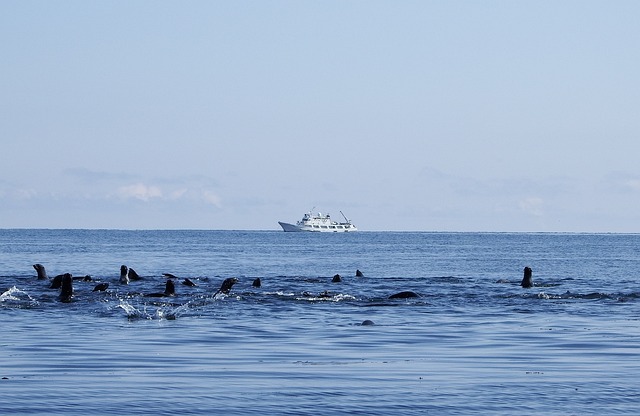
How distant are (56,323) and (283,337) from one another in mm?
6346

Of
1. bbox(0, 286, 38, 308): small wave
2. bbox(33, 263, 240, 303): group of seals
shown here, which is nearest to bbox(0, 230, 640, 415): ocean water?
bbox(0, 286, 38, 308): small wave

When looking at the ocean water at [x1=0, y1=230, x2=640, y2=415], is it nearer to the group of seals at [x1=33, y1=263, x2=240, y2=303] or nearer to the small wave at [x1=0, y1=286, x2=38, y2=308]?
the small wave at [x1=0, y1=286, x2=38, y2=308]

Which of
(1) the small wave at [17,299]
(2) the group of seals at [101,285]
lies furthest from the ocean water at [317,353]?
(2) the group of seals at [101,285]

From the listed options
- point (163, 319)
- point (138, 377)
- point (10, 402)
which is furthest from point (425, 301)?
point (10, 402)

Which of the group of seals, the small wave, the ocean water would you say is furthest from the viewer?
the group of seals

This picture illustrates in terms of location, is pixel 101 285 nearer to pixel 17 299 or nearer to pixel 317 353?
pixel 17 299

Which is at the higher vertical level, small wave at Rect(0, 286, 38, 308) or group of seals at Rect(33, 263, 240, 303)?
group of seals at Rect(33, 263, 240, 303)

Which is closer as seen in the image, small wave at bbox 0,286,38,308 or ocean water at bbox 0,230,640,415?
ocean water at bbox 0,230,640,415

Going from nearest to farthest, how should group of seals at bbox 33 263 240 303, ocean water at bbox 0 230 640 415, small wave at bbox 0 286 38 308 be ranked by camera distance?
ocean water at bbox 0 230 640 415
small wave at bbox 0 286 38 308
group of seals at bbox 33 263 240 303

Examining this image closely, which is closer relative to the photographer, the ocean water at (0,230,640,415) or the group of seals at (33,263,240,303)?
the ocean water at (0,230,640,415)

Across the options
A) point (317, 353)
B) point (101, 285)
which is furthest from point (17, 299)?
point (317, 353)

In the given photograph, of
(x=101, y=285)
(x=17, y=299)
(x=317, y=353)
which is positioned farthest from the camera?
(x=101, y=285)

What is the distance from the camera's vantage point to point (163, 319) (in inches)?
1195

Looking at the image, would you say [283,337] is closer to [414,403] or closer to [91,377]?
[91,377]
